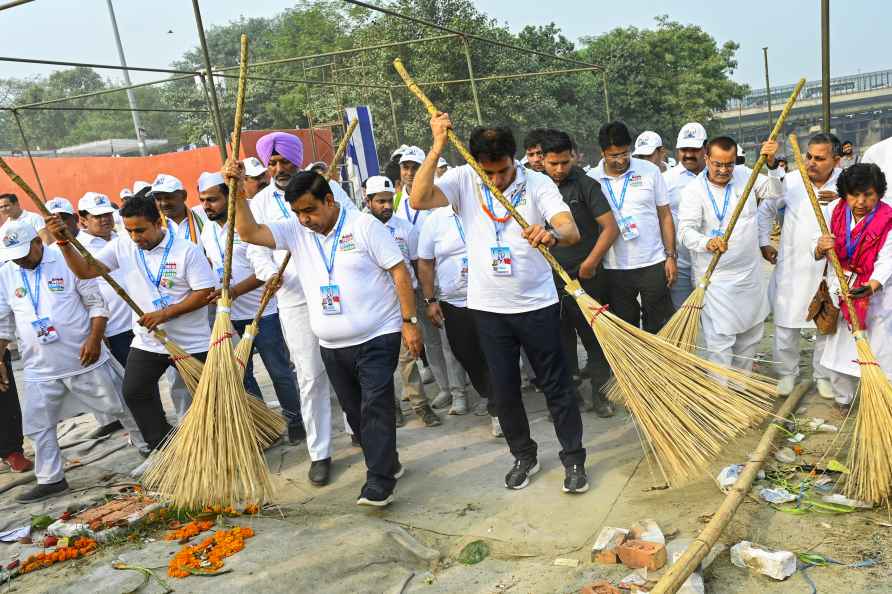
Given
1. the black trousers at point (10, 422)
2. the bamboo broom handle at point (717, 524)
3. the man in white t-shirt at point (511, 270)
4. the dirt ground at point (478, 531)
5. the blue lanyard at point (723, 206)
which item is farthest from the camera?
the black trousers at point (10, 422)

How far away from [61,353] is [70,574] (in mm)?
1796

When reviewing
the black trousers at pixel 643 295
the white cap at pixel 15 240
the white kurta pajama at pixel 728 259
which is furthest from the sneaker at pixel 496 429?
the white cap at pixel 15 240

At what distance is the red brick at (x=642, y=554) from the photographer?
9.75ft

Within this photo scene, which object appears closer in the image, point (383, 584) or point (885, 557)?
point (885, 557)

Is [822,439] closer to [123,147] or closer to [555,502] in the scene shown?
[555,502]

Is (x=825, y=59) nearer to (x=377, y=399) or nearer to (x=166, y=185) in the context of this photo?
(x=377, y=399)

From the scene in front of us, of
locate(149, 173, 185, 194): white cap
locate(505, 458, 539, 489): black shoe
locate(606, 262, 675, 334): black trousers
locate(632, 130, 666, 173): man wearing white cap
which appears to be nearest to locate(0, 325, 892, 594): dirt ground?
locate(505, 458, 539, 489): black shoe

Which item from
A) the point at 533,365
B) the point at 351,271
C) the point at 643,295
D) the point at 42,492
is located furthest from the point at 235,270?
the point at 643,295

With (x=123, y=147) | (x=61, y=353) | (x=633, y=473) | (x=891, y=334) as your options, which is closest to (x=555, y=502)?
(x=633, y=473)

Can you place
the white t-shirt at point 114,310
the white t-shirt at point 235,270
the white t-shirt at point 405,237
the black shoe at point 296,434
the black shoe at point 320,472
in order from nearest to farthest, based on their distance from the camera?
the black shoe at point 320,472
the white t-shirt at point 235,270
the black shoe at point 296,434
the white t-shirt at point 405,237
the white t-shirt at point 114,310

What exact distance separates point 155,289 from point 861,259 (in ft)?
13.4

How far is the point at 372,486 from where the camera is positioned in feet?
12.8

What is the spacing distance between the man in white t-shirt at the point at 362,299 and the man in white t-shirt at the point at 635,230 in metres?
1.69

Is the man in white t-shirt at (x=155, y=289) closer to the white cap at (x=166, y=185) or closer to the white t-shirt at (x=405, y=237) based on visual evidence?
the white cap at (x=166, y=185)
